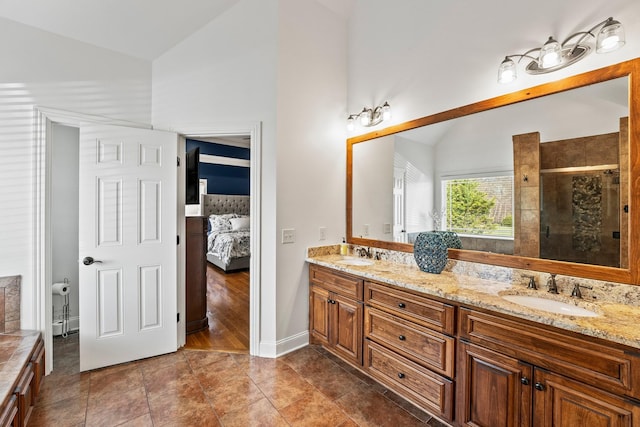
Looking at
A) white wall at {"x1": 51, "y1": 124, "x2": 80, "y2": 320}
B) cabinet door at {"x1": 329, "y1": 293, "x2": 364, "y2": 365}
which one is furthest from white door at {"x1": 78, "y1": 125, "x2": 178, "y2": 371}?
cabinet door at {"x1": 329, "y1": 293, "x2": 364, "y2": 365}

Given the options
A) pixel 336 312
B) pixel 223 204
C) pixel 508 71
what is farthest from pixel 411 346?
pixel 223 204

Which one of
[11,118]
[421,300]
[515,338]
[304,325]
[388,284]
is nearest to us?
[515,338]

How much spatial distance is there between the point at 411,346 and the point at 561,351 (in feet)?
2.70

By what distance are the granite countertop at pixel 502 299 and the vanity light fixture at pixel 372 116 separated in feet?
4.54

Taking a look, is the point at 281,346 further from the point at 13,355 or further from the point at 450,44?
the point at 450,44

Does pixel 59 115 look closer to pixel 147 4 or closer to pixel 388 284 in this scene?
pixel 147 4

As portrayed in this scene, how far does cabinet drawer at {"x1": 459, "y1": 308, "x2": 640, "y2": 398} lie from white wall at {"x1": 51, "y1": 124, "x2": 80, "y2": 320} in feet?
12.3

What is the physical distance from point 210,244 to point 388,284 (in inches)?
199

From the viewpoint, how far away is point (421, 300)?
180 cm

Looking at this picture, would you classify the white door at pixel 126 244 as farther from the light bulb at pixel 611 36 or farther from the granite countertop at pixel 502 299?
the light bulb at pixel 611 36

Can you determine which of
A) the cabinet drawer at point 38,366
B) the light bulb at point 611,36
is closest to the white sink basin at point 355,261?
the light bulb at point 611,36

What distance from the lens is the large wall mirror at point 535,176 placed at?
1.51 m

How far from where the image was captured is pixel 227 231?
639 centimetres

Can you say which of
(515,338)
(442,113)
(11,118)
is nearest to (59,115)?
(11,118)
